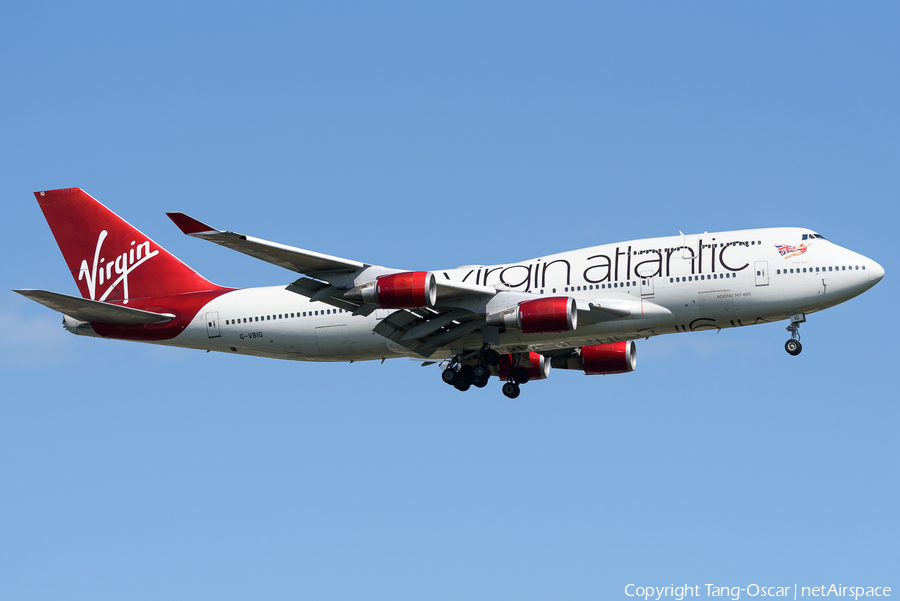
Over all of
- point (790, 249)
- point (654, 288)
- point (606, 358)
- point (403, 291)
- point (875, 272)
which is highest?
point (790, 249)

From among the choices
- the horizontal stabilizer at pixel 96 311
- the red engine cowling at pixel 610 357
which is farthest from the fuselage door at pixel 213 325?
the red engine cowling at pixel 610 357

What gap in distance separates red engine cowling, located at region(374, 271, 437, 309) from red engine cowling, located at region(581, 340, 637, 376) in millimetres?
10809

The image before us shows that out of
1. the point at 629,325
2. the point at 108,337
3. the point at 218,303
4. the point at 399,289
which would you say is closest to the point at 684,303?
the point at 629,325

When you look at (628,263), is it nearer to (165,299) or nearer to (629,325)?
(629,325)

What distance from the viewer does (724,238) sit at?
38750mm

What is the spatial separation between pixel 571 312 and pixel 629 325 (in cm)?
250

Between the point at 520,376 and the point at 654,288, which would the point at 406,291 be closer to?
the point at 654,288

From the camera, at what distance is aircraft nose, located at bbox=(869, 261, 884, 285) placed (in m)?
37.5

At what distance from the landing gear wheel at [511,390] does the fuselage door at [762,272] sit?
11.2 metres

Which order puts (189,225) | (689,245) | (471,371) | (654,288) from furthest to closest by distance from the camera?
(471,371) < (689,245) < (654,288) < (189,225)

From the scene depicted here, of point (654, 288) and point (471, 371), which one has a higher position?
point (654, 288)

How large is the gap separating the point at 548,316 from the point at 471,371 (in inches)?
214

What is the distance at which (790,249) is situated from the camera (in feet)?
124

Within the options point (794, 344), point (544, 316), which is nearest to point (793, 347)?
point (794, 344)
